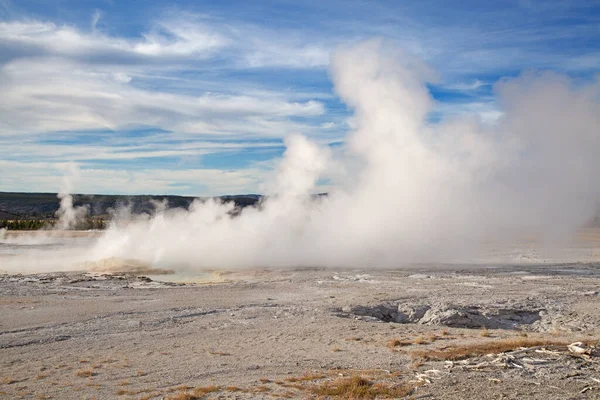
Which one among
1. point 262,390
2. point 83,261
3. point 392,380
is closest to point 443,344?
point 392,380

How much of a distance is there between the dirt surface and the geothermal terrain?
0.05 m

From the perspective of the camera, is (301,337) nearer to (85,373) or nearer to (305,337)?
(305,337)

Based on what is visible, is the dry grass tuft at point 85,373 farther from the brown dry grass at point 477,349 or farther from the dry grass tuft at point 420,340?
the dry grass tuft at point 420,340

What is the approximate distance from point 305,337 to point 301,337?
0.37ft

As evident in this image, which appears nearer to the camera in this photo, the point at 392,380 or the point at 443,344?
the point at 392,380

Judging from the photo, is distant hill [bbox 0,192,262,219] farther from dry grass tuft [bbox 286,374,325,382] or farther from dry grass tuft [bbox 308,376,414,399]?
dry grass tuft [bbox 308,376,414,399]

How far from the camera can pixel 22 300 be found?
21.0m

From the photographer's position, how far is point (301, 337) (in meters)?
15.2

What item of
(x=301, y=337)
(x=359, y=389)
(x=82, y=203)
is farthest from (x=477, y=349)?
(x=82, y=203)

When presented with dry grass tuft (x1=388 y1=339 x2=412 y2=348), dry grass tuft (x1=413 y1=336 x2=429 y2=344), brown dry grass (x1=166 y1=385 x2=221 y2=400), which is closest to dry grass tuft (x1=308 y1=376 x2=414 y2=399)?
brown dry grass (x1=166 y1=385 x2=221 y2=400)

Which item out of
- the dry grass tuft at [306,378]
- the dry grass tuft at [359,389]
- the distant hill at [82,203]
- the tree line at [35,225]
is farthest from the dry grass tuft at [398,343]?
the distant hill at [82,203]

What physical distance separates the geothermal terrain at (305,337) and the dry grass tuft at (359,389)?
37 millimetres

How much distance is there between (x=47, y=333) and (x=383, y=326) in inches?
386

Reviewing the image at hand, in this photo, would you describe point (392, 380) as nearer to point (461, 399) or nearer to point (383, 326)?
point (461, 399)
